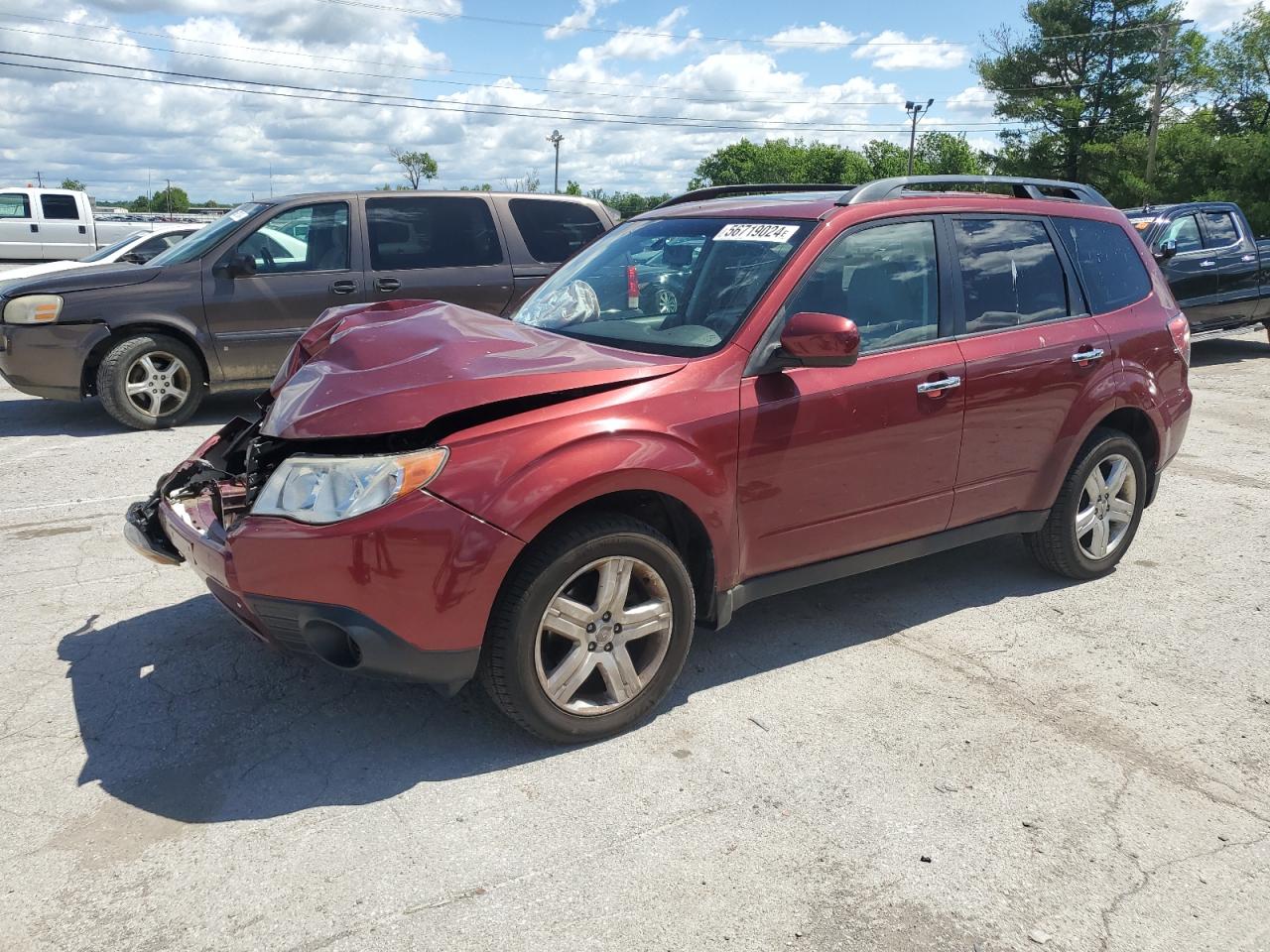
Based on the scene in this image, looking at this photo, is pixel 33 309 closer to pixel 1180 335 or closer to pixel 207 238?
pixel 207 238

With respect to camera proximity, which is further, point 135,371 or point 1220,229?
point 1220,229

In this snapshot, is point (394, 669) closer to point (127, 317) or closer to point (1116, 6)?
point (127, 317)

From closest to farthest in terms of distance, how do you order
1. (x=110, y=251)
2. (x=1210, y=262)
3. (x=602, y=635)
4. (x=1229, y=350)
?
(x=602, y=635) < (x=1210, y=262) < (x=110, y=251) < (x=1229, y=350)

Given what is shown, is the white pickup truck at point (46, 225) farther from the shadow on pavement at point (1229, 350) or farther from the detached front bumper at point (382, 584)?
the detached front bumper at point (382, 584)

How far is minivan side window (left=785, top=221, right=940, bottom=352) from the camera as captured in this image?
382 centimetres

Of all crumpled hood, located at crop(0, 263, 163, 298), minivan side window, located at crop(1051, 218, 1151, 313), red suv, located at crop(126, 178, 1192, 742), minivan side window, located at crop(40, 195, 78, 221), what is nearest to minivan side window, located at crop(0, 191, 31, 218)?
minivan side window, located at crop(40, 195, 78, 221)

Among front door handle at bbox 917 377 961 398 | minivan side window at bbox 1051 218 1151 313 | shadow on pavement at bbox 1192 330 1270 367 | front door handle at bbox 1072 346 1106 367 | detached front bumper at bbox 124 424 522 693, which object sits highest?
minivan side window at bbox 1051 218 1151 313

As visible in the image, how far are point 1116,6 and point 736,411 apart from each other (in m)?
55.6

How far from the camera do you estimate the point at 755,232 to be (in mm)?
3998

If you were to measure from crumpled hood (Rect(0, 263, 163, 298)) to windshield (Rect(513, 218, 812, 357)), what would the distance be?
4.95m

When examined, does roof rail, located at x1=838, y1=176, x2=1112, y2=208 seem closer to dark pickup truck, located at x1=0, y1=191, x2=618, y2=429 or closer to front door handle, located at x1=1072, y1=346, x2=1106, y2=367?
front door handle, located at x1=1072, y1=346, x2=1106, y2=367

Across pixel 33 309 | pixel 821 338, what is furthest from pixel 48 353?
pixel 821 338

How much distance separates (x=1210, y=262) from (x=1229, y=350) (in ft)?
8.12

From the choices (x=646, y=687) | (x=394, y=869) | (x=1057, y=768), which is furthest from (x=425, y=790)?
(x=1057, y=768)
